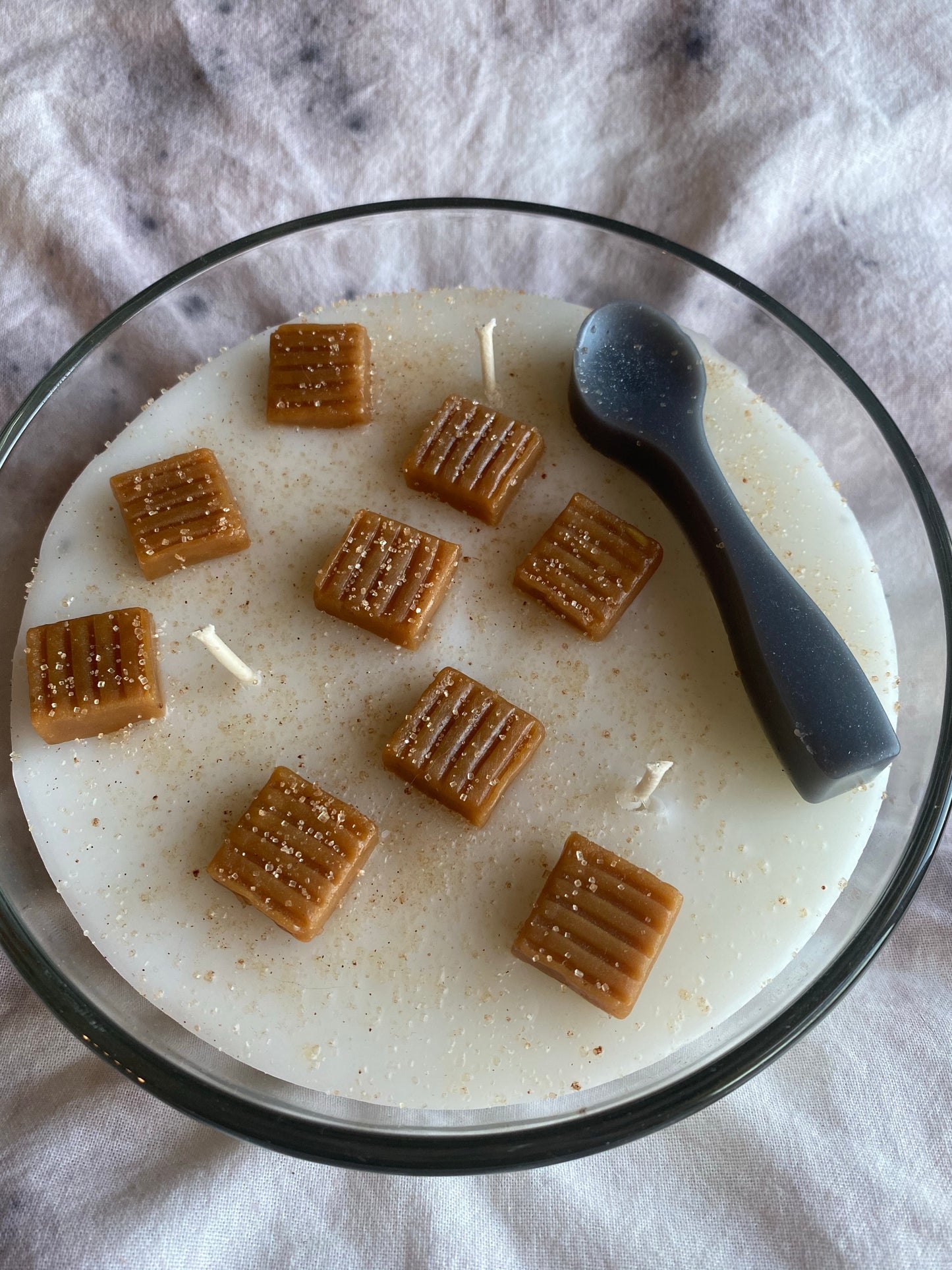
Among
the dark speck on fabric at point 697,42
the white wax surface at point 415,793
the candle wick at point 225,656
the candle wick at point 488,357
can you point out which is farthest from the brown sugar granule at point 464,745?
the dark speck on fabric at point 697,42

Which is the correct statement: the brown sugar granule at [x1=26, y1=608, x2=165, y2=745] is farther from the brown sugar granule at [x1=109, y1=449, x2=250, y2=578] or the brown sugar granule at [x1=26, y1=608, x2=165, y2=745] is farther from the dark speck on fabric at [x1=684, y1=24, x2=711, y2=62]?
the dark speck on fabric at [x1=684, y1=24, x2=711, y2=62]

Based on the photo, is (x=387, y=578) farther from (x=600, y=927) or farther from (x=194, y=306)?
(x=194, y=306)

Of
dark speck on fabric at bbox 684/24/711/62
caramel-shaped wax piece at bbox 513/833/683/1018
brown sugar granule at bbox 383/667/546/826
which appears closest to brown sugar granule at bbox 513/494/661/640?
brown sugar granule at bbox 383/667/546/826

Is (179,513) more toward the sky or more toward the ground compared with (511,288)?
more toward the ground

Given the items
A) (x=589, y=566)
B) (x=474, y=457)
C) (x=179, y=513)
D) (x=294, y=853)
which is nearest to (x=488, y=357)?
(x=474, y=457)

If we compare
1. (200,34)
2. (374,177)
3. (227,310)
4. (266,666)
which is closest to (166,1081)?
(266,666)

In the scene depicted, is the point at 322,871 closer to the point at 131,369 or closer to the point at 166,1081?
the point at 166,1081
